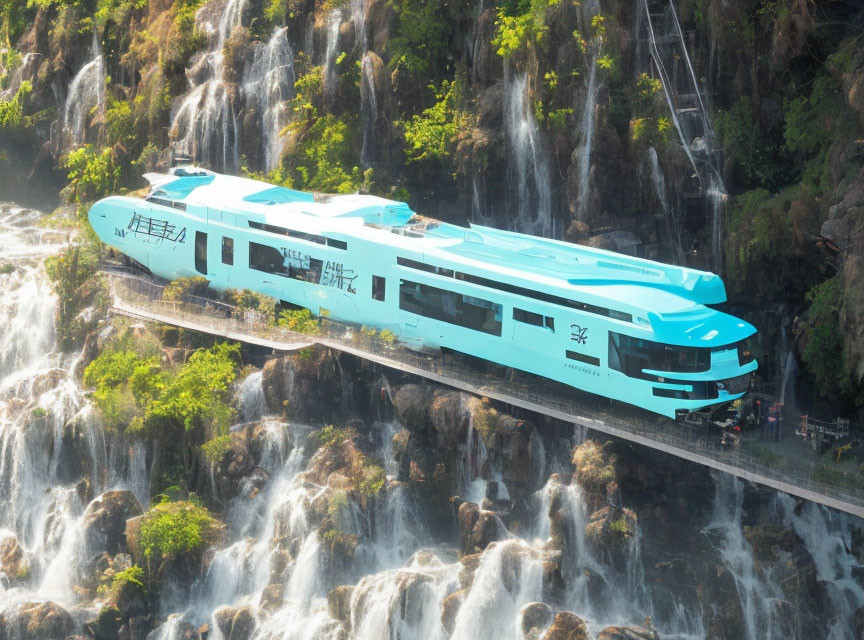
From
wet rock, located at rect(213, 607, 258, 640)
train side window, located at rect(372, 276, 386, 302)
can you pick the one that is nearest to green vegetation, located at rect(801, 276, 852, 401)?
train side window, located at rect(372, 276, 386, 302)

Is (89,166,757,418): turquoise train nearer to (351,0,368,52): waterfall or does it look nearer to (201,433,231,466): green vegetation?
(201,433,231,466): green vegetation

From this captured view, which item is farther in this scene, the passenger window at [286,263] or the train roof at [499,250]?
the passenger window at [286,263]

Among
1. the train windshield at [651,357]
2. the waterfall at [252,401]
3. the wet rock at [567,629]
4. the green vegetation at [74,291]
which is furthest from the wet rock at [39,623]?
the train windshield at [651,357]

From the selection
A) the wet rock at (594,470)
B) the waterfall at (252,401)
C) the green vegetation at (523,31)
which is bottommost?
the waterfall at (252,401)

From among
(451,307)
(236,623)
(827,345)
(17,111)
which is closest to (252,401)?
(451,307)

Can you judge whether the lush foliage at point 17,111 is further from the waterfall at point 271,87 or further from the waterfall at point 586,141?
the waterfall at point 586,141

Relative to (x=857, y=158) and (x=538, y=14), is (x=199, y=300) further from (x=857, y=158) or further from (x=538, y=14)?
(x=857, y=158)

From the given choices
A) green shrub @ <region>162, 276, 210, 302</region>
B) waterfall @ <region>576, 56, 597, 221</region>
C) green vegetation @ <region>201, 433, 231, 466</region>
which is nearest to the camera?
green vegetation @ <region>201, 433, 231, 466</region>
